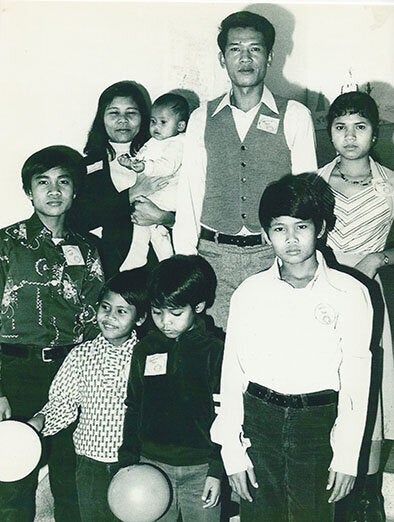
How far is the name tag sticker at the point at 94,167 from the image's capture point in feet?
7.87

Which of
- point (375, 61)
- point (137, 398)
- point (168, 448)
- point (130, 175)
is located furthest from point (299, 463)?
point (375, 61)

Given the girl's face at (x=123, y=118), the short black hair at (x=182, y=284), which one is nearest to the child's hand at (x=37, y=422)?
the short black hair at (x=182, y=284)

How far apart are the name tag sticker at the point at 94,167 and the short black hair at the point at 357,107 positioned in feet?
2.91

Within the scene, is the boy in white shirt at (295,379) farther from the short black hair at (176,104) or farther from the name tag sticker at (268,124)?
the short black hair at (176,104)

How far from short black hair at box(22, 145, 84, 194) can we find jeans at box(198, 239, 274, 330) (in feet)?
1.84

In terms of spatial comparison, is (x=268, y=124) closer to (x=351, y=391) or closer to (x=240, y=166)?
(x=240, y=166)

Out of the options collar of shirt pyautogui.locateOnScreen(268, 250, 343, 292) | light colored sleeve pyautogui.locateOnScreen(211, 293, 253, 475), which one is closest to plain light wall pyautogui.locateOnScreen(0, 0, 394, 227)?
collar of shirt pyautogui.locateOnScreen(268, 250, 343, 292)

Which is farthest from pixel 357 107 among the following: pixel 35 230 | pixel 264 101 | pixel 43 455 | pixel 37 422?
Answer: pixel 43 455

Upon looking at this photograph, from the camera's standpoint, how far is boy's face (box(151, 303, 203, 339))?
1984 mm

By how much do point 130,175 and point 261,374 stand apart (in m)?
0.96

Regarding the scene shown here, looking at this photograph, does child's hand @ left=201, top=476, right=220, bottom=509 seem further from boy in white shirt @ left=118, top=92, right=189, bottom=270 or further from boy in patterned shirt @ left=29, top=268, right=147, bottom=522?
boy in white shirt @ left=118, top=92, right=189, bottom=270

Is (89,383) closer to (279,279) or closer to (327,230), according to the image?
(279,279)

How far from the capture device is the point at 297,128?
7.04 feet

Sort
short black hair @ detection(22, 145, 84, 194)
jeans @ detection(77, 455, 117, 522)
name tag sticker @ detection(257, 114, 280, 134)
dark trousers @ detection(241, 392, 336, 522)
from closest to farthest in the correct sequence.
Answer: dark trousers @ detection(241, 392, 336, 522) → jeans @ detection(77, 455, 117, 522) → name tag sticker @ detection(257, 114, 280, 134) → short black hair @ detection(22, 145, 84, 194)
